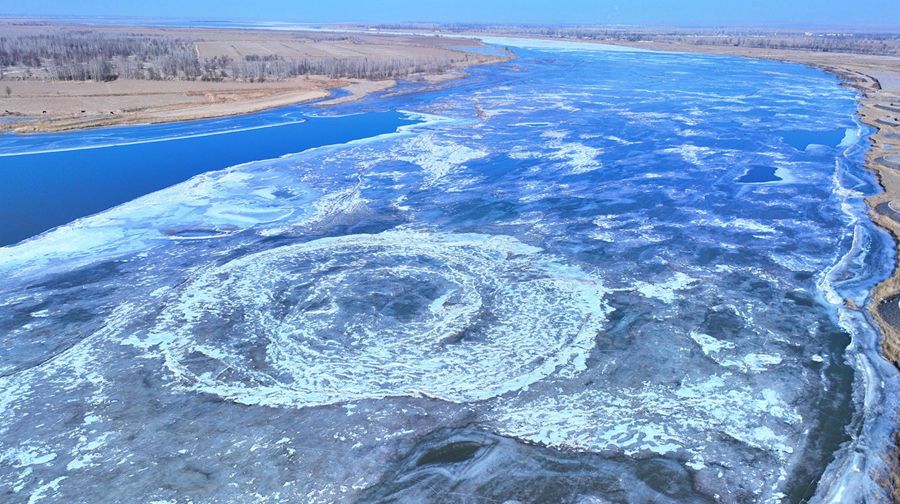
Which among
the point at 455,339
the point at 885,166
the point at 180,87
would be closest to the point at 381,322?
the point at 455,339

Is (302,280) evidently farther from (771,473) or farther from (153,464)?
(771,473)

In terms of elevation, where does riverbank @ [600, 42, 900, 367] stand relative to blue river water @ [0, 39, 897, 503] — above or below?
above

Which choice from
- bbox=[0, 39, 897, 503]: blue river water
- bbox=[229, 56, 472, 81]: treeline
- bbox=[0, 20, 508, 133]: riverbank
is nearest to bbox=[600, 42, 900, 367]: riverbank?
bbox=[0, 39, 897, 503]: blue river water

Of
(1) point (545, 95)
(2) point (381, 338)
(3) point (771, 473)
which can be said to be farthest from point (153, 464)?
(1) point (545, 95)

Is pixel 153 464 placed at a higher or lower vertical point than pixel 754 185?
lower

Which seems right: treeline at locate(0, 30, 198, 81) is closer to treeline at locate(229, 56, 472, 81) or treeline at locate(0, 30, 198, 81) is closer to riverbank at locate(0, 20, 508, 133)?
riverbank at locate(0, 20, 508, 133)
